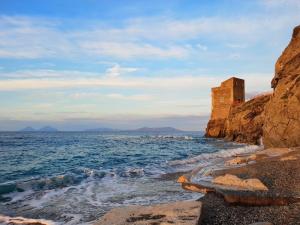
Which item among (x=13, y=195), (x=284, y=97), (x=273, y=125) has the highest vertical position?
(x=284, y=97)

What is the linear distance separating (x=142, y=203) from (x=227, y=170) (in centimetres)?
344

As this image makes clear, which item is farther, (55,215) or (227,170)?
(227,170)

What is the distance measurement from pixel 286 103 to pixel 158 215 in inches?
648

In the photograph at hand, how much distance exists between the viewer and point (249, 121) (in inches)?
1892

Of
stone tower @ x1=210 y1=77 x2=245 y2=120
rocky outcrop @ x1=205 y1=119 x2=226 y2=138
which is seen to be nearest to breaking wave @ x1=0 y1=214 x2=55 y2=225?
stone tower @ x1=210 y1=77 x2=245 y2=120

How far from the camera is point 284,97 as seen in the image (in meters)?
20.7

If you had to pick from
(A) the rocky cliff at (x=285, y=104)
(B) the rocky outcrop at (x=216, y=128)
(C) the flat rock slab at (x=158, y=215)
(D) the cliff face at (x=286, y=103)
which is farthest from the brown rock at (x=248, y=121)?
(C) the flat rock slab at (x=158, y=215)

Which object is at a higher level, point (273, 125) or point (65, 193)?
point (273, 125)

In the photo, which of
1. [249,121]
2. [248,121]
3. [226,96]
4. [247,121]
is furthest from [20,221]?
[226,96]

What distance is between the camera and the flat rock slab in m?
5.75

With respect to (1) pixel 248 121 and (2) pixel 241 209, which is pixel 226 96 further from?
(2) pixel 241 209

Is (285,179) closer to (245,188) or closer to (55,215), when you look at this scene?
(245,188)

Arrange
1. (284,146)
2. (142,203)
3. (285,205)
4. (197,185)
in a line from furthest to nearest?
(284,146), (197,185), (142,203), (285,205)

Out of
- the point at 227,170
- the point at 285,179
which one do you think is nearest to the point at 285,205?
the point at 285,179
